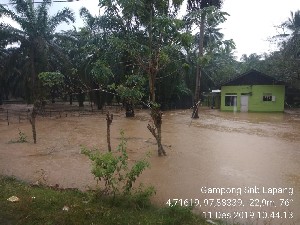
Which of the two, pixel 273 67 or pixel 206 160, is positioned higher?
pixel 273 67

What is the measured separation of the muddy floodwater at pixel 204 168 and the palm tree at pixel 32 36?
8.96 m

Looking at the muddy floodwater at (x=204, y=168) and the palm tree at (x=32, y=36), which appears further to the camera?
the palm tree at (x=32, y=36)

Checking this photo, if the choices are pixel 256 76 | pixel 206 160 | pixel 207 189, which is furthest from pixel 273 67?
pixel 207 189

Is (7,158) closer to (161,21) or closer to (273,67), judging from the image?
(161,21)

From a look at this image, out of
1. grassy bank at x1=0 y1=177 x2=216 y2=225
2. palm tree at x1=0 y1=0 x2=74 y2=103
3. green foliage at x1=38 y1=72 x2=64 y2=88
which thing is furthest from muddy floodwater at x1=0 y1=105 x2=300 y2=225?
palm tree at x1=0 y1=0 x2=74 y2=103

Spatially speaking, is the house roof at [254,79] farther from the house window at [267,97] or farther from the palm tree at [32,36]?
the palm tree at [32,36]

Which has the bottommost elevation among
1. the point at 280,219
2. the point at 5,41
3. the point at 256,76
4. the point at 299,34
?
the point at 280,219

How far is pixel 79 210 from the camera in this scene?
17.1ft

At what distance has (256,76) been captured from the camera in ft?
97.5

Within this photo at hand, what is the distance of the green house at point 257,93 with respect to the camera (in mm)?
29500

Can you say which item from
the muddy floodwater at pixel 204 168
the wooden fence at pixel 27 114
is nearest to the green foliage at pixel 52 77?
the muddy floodwater at pixel 204 168

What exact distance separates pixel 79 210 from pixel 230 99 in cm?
2819

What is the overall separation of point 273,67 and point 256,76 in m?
4.06

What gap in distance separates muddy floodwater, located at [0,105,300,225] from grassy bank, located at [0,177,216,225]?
601 millimetres
